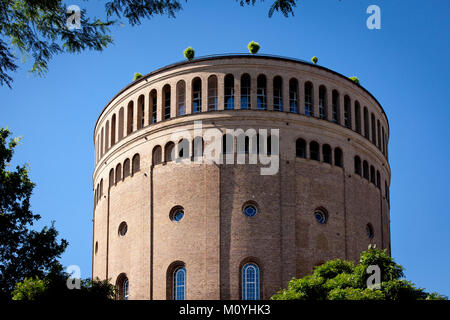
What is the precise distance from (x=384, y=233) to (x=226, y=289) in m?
10.4

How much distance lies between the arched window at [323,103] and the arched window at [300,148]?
6.51ft

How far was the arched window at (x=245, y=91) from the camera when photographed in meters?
41.8

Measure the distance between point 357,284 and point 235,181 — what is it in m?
10.1

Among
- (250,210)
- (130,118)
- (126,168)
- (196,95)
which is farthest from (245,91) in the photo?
(126,168)

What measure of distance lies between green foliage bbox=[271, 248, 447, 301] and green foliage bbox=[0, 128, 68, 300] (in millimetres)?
10867

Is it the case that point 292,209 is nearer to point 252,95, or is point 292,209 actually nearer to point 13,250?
point 252,95

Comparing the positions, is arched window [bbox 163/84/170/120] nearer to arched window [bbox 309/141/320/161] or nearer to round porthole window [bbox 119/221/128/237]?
round porthole window [bbox 119/221/128/237]

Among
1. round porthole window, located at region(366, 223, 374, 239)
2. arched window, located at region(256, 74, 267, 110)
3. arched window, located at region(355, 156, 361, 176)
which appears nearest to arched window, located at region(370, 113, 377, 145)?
arched window, located at region(355, 156, 361, 176)

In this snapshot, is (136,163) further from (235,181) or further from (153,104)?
(235,181)

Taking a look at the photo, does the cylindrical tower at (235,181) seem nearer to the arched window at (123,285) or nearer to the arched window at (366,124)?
the arched window at (123,285)

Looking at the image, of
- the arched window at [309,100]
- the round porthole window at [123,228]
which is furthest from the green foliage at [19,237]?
the arched window at [309,100]

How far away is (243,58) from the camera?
138 feet

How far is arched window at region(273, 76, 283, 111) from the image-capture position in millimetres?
42000
